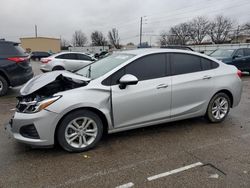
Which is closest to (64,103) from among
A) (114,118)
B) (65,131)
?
(65,131)

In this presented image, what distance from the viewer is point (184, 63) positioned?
4.45 metres

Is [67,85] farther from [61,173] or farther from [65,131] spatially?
[61,173]

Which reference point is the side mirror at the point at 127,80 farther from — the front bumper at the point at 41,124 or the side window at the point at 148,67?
the front bumper at the point at 41,124

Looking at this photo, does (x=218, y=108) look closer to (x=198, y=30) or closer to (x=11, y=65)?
(x=11, y=65)

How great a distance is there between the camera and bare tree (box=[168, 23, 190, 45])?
75.9m

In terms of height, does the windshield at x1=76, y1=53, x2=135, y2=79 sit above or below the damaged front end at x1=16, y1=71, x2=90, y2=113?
above

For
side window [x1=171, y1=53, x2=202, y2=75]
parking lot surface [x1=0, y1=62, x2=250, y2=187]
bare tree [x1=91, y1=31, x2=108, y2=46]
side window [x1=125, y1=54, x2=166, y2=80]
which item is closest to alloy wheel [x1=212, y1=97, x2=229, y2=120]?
parking lot surface [x1=0, y1=62, x2=250, y2=187]

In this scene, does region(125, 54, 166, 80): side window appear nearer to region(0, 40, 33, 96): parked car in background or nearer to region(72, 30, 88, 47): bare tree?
region(0, 40, 33, 96): parked car in background

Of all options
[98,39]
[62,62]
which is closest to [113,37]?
[98,39]

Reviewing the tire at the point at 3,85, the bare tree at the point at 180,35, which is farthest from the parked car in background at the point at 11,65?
the bare tree at the point at 180,35

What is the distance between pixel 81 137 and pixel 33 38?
67648 millimetres

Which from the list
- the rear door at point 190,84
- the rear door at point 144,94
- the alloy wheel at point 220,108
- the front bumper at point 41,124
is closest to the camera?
the front bumper at point 41,124

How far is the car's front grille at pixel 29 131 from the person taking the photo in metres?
3.25

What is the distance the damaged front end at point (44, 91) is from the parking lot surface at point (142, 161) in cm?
74
